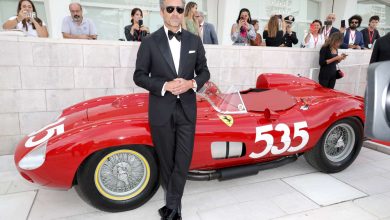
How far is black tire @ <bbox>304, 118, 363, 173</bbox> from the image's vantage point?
3230 mm

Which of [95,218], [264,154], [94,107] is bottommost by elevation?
[95,218]

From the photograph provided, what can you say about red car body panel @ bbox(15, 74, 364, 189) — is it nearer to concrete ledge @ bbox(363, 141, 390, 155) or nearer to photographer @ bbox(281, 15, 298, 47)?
concrete ledge @ bbox(363, 141, 390, 155)

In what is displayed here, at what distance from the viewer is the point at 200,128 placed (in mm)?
2568

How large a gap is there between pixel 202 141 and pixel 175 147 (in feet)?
1.05

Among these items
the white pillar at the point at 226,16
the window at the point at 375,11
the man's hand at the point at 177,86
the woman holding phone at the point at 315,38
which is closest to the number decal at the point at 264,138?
the man's hand at the point at 177,86

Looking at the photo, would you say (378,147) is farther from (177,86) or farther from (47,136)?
(47,136)

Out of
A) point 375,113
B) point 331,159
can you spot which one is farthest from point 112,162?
point 331,159

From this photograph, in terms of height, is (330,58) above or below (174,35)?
below

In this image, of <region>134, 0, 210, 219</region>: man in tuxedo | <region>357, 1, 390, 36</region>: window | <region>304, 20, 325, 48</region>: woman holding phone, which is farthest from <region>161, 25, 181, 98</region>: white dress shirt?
<region>357, 1, 390, 36</region>: window

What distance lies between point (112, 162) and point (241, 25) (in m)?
4.28

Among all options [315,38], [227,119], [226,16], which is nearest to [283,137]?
[227,119]

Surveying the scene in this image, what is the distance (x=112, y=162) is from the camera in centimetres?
249

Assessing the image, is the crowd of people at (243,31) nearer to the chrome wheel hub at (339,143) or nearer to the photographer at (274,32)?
the photographer at (274,32)

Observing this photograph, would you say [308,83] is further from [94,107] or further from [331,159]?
[94,107]
